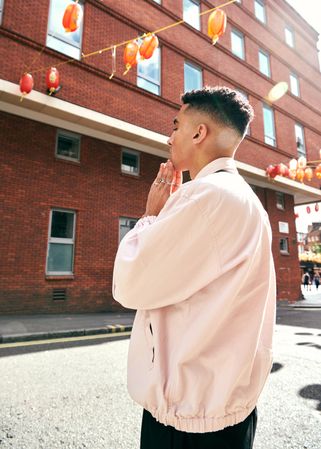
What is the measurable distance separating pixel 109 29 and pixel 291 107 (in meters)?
12.1

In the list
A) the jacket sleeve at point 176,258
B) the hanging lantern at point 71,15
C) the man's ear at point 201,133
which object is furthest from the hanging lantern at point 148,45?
the jacket sleeve at point 176,258

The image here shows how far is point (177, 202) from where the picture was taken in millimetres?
1048

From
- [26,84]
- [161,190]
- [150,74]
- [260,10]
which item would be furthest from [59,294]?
[260,10]

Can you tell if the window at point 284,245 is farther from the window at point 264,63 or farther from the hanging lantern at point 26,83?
the hanging lantern at point 26,83

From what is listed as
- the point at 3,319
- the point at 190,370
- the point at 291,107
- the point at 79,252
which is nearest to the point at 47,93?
the point at 79,252

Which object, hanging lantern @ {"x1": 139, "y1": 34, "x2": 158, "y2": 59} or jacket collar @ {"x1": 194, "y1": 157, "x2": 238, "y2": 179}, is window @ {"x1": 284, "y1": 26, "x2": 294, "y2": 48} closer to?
hanging lantern @ {"x1": 139, "y1": 34, "x2": 158, "y2": 59}

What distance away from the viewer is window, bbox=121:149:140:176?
39.9 ft

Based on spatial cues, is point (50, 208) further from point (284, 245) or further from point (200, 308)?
point (284, 245)

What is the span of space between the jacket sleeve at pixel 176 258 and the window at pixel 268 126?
1706cm

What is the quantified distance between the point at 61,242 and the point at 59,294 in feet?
5.33

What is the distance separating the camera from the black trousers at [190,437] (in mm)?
1028

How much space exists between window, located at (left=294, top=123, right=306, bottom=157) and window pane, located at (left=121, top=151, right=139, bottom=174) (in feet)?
36.1

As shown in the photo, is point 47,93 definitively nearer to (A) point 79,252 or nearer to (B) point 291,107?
(A) point 79,252

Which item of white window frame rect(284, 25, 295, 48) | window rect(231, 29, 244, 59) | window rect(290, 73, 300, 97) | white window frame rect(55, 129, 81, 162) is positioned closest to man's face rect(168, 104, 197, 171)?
white window frame rect(55, 129, 81, 162)
